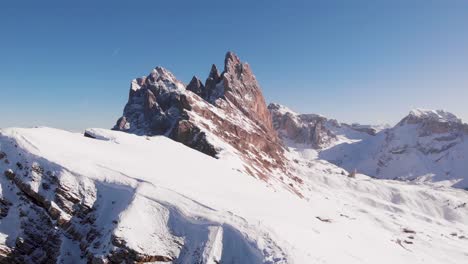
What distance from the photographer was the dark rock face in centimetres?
10050

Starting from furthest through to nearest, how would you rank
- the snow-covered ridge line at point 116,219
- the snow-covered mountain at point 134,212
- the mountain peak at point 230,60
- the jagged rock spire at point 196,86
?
the mountain peak at point 230,60, the jagged rock spire at point 196,86, the snow-covered mountain at point 134,212, the snow-covered ridge line at point 116,219

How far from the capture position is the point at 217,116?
126 meters

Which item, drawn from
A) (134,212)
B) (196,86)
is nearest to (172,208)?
(134,212)

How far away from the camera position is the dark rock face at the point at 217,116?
100 m

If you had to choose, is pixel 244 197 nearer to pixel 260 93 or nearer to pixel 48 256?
pixel 48 256

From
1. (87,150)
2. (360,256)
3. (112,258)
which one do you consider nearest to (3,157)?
(87,150)

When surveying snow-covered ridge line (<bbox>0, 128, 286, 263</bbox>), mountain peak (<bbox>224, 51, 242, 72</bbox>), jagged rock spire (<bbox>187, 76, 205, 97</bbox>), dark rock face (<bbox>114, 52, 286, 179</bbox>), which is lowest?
snow-covered ridge line (<bbox>0, 128, 286, 263</bbox>)

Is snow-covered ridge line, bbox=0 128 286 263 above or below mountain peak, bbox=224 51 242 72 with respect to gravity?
below

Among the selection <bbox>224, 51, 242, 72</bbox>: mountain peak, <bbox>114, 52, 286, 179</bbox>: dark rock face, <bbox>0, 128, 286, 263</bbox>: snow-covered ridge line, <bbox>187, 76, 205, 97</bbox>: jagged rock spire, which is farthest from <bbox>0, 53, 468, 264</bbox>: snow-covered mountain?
<bbox>224, 51, 242, 72</bbox>: mountain peak

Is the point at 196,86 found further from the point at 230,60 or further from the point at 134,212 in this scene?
the point at 134,212

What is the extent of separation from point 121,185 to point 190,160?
21174 millimetres

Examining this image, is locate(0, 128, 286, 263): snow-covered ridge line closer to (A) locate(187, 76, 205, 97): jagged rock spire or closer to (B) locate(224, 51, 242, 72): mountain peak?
(A) locate(187, 76, 205, 97): jagged rock spire

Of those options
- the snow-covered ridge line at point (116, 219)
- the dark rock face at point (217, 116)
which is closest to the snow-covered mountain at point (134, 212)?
the snow-covered ridge line at point (116, 219)

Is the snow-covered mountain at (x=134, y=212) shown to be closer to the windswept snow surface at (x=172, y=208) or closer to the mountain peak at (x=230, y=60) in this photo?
the windswept snow surface at (x=172, y=208)
